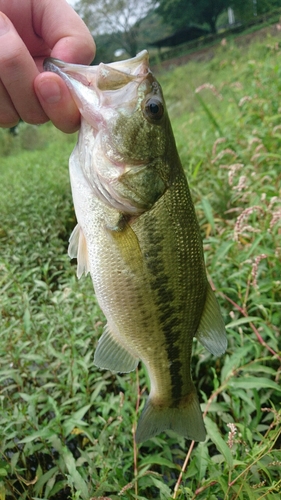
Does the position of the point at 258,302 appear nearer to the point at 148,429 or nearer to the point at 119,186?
the point at 148,429

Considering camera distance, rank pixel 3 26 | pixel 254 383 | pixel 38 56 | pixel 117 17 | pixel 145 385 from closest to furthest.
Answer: pixel 3 26
pixel 38 56
pixel 254 383
pixel 145 385
pixel 117 17

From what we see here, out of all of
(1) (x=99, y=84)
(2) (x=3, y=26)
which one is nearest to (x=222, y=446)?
(1) (x=99, y=84)

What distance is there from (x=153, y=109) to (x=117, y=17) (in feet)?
121

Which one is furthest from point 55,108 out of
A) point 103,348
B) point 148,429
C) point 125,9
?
point 125,9

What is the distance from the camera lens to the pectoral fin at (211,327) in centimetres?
153

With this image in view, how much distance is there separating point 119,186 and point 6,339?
1528 mm

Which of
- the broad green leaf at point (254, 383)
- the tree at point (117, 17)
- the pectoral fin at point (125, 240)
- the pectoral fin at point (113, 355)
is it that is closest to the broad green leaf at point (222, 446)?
the broad green leaf at point (254, 383)

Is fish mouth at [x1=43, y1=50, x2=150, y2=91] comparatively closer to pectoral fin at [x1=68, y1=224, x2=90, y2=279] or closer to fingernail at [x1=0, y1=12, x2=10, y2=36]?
fingernail at [x1=0, y1=12, x2=10, y2=36]

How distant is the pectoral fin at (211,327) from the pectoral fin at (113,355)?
286 millimetres

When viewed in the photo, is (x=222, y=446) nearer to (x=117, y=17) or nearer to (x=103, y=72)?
(x=103, y=72)

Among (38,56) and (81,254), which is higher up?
(38,56)

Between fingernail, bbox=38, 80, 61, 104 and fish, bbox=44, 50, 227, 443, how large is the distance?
53mm

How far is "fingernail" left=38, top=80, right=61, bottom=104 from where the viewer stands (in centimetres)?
132

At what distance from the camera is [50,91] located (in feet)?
4.36
